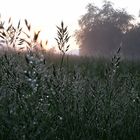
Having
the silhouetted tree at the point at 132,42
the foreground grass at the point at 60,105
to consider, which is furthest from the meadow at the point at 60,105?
the silhouetted tree at the point at 132,42

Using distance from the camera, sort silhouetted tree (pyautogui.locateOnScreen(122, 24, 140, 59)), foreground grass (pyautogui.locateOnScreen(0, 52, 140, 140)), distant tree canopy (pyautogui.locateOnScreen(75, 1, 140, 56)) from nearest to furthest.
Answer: foreground grass (pyautogui.locateOnScreen(0, 52, 140, 140)) → silhouetted tree (pyautogui.locateOnScreen(122, 24, 140, 59)) → distant tree canopy (pyautogui.locateOnScreen(75, 1, 140, 56))

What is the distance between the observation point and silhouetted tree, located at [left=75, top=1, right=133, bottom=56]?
75.0 m

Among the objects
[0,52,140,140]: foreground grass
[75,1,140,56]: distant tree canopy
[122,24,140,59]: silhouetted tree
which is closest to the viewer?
[0,52,140,140]: foreground grass

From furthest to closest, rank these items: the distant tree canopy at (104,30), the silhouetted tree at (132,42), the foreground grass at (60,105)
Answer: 1. the distant tree canopy at (104,30)
2. the silhouetted tree at (132,42)
3. the foreground grass at (60,105)

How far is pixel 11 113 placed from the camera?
11.3 ft

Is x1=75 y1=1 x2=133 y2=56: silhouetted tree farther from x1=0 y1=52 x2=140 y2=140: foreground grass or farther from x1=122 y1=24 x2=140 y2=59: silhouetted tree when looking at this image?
x1=0 y1=52 x2=140 y2=140: foreground grass

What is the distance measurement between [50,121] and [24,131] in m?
0.81

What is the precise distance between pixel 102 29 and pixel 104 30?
399 millimetres

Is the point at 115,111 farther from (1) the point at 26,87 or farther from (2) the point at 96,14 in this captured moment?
(2) the point at 96,14

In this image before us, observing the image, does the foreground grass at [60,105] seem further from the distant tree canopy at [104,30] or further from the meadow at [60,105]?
the distant tree canopy at [104,30]

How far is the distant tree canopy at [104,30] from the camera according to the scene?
74.4m

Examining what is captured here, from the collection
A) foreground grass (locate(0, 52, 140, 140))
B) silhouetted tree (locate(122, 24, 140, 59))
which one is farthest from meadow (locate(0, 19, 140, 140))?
silhouetted tree (locate(122, 24, 140, 59))

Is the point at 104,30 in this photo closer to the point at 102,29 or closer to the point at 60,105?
the point at 102,29

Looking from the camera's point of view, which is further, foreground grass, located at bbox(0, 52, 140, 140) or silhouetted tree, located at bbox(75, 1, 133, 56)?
silhouetted tree, located at bbox(75, 1, 133, 56)
